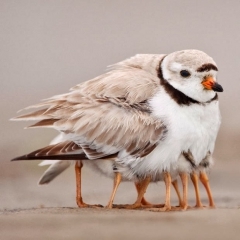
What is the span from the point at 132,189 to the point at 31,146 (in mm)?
779

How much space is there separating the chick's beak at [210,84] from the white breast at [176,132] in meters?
0.12

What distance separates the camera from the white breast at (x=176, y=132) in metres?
3.97

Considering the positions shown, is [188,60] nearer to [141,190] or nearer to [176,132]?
[176,132]

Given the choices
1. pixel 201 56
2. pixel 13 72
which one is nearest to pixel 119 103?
pixel 201 56

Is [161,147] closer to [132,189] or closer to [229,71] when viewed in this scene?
[132,189]

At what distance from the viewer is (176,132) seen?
3.96m

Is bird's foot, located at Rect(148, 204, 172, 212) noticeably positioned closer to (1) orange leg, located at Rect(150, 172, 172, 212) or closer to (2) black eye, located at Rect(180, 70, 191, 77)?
(1) orange leg, located at Rect(150, 172, 172, 212)

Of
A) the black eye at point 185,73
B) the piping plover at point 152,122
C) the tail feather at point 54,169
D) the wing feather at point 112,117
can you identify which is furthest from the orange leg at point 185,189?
the tail feather at point 54,169

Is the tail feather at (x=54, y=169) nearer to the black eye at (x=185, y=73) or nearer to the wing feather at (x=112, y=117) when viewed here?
the wing feather at (x=112, y=117)

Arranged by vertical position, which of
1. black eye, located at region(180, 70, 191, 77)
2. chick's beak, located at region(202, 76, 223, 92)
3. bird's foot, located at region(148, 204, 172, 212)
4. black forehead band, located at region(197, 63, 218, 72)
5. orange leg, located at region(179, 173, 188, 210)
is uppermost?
black forehead band, located at region(197, 63, 218, 72)

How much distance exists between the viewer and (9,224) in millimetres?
3834

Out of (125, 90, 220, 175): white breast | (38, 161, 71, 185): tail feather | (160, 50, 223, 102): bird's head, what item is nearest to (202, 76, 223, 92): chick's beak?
(160, 50, 223, 102): bird's head

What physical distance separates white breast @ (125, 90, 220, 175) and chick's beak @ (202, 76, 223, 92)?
0.12 meters

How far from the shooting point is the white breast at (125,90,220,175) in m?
3.97
